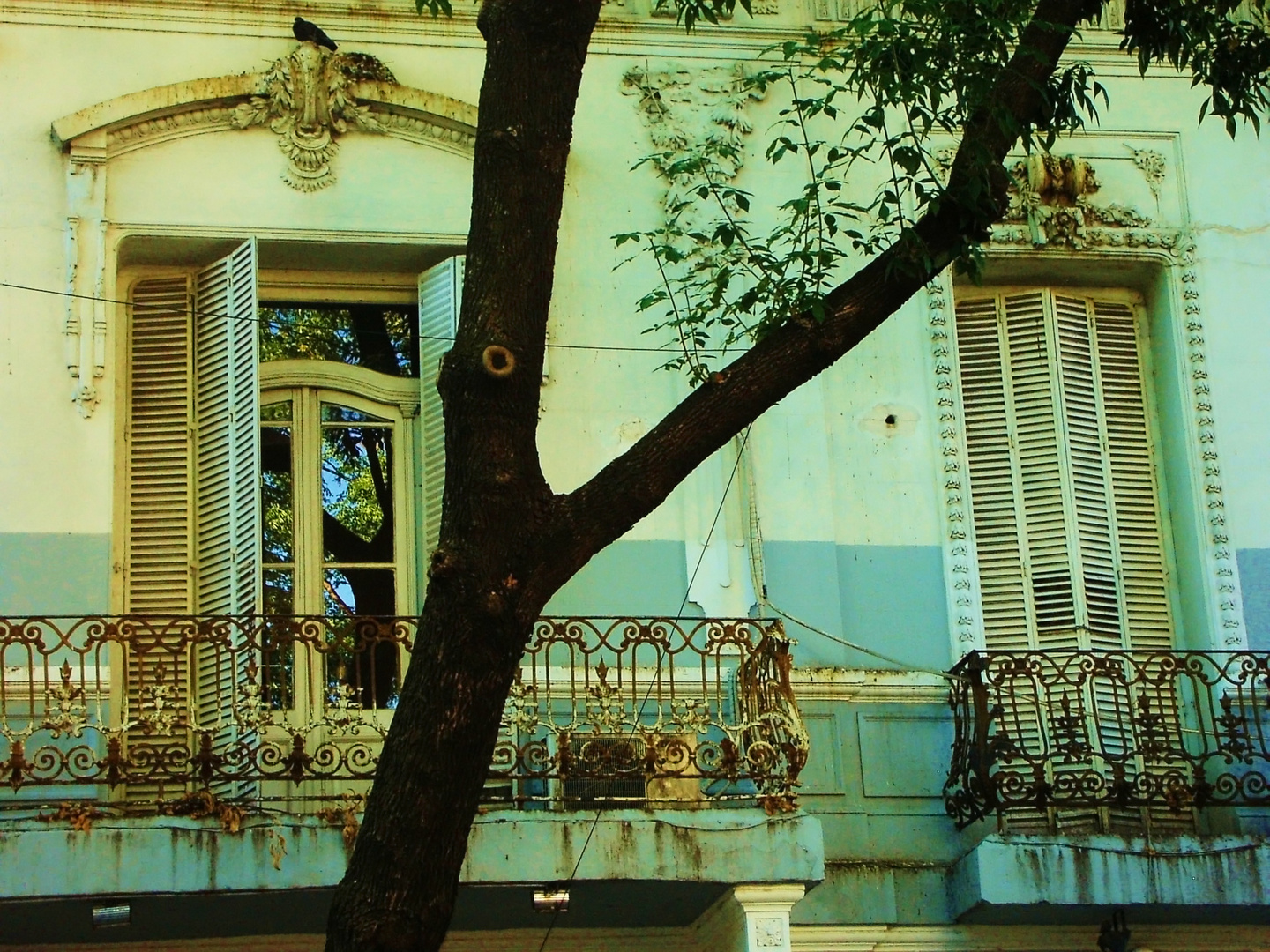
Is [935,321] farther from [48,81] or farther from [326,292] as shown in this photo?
[48,81]

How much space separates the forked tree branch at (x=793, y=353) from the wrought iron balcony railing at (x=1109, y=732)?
10.3 feet

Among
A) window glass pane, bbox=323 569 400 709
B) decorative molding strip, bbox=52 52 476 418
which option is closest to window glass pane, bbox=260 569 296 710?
window glass pane, bbox=323 569 400 709

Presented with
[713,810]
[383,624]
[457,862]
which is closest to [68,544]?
[383,624]

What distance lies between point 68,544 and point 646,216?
340 cm

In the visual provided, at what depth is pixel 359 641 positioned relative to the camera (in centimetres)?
1080

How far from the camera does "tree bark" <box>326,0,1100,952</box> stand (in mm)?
6883

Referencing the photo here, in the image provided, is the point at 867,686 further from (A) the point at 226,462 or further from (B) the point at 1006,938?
(A) the point at 226,462

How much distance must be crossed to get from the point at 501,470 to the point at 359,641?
3749 mm

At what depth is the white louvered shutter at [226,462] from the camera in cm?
A: 1095

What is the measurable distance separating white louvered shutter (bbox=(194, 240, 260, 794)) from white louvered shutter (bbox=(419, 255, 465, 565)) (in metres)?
0.85

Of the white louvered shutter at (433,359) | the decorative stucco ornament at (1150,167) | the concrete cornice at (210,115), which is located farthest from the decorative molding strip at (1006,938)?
the concrete cornice at (210,115)

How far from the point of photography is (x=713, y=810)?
10.2m

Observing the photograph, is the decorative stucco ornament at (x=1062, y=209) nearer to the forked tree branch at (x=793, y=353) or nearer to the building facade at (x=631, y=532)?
the building facade at (x=631, y=532)

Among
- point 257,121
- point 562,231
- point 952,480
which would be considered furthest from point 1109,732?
point 257,121
